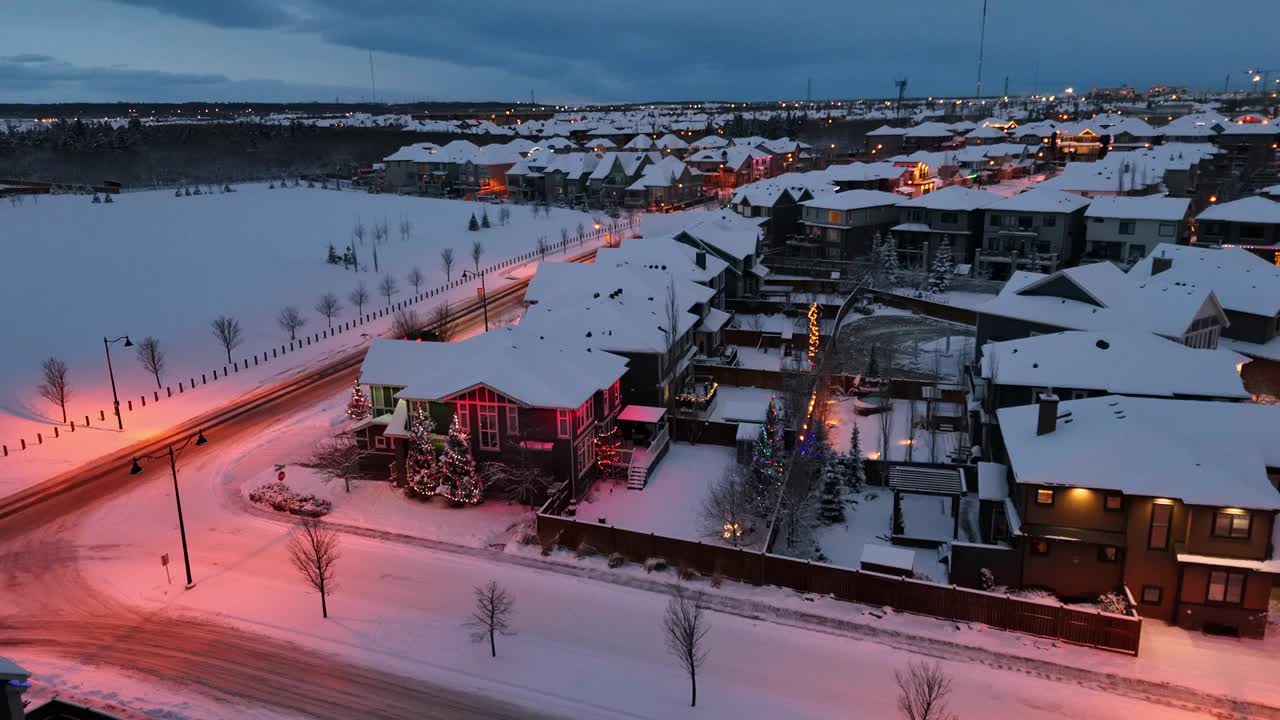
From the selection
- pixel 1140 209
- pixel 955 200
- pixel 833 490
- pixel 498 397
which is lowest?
pixel 833 490

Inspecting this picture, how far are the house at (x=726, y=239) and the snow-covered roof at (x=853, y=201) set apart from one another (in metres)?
8.88

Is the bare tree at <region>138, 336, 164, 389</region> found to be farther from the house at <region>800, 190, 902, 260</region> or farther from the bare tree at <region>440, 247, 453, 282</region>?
the house at <region>800, 190, 902, 260</region>

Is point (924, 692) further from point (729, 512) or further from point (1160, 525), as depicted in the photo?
point (729, 512)

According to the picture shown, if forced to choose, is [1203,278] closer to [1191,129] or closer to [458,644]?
[458,644]

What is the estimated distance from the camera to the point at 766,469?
3100 centimetres

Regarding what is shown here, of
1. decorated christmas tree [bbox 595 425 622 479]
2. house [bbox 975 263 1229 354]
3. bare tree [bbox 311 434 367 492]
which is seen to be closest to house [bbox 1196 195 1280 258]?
house [bbox 975 263 1229 354]

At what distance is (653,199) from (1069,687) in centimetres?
9625

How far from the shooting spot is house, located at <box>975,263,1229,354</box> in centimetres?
3894

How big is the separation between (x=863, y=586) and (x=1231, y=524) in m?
9.87

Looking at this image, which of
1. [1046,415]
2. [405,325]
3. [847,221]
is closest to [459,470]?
[1046,415]

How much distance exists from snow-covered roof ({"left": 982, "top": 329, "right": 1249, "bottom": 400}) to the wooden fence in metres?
11.4

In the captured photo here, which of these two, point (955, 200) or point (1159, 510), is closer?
point (1159, 510)

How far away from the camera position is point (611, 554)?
27.2 m

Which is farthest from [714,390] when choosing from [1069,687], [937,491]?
[1069,687]
